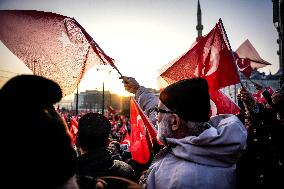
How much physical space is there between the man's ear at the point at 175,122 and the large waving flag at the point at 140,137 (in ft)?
4.01

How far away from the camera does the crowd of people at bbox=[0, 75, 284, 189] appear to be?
1.08 metres

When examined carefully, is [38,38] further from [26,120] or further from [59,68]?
[26,120]

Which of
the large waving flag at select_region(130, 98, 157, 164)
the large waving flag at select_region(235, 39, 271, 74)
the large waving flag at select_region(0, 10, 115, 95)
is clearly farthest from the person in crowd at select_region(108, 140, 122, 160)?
the large waving flag at select_region(235, 39, 271, 74)

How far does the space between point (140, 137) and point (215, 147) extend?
80.2 inches

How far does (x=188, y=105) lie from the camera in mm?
2314

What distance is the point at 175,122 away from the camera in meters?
2.37

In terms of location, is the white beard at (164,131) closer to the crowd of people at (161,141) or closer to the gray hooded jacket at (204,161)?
the crowd of people at (161,141)

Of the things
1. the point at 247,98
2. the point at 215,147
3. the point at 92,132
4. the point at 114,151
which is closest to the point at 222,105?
the point at 247,98

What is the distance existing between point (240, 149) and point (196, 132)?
334mm

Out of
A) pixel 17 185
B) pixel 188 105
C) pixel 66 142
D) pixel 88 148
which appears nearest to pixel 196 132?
pixel 188 105

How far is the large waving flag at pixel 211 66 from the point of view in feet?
14.5

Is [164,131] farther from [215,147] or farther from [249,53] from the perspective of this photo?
[249,53]

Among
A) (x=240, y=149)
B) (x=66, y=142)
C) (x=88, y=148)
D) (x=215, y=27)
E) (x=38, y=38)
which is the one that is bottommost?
(x=88, y=148)

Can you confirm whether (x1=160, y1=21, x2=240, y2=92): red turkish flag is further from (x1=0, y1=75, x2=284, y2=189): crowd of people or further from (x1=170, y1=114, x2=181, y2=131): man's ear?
(x1=170, y1=114, x2=181, y2=131): man's ear
